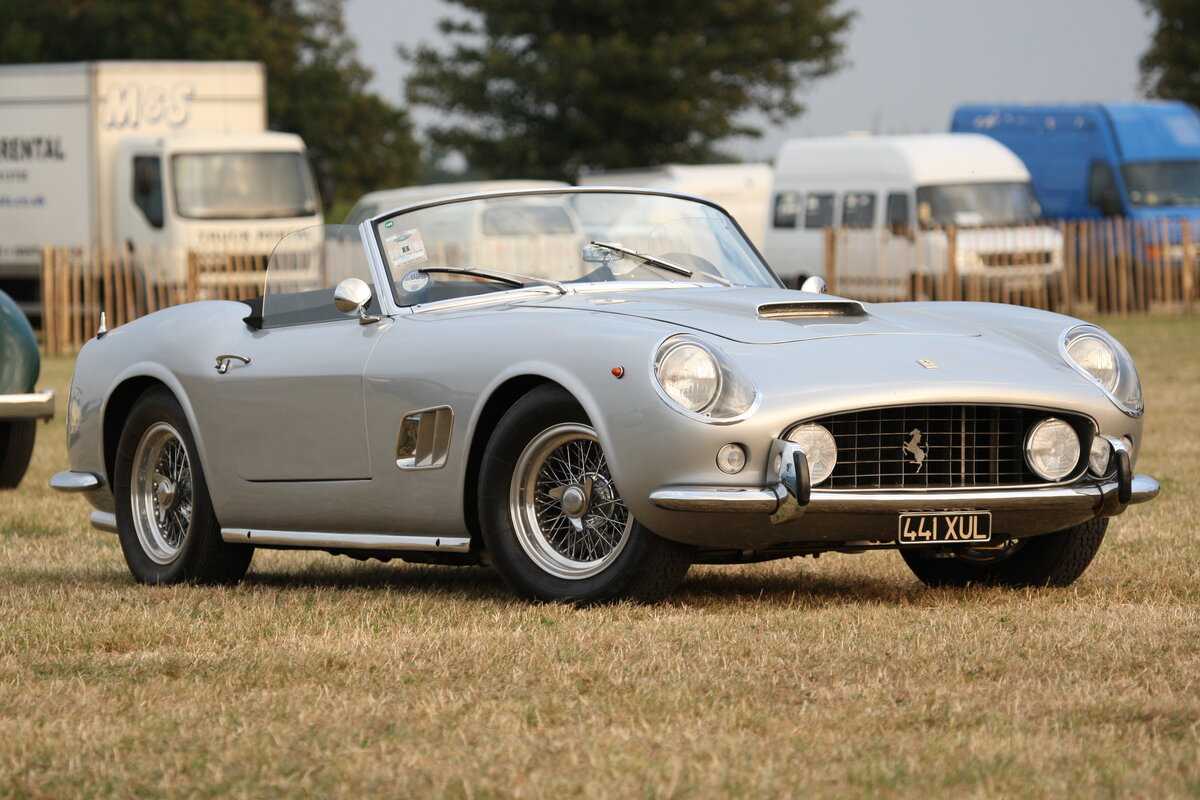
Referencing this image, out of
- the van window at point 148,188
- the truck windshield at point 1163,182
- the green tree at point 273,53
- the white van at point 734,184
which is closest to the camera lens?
the van window at point 148,188

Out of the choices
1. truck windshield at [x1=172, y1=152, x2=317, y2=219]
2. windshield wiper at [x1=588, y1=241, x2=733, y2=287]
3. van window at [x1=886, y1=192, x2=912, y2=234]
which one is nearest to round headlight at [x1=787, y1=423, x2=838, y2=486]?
windshield wiper at [x1=588, y1=241, x2=733, y2=287]

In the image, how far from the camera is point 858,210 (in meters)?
29.3

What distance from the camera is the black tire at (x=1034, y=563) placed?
684 centimetres

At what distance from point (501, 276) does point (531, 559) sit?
1202mm

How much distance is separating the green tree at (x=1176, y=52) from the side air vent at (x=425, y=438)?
1764 inches

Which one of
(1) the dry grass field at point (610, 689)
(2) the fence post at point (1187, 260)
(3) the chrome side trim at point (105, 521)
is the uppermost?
(1) the dry grass field at point (610, 689)

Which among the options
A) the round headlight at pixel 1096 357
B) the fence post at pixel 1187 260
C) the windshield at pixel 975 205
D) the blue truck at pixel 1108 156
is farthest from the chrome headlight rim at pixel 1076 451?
the fence post at pixel 1187 260

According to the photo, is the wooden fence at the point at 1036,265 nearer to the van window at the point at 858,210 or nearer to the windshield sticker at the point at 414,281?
the van window at the point at 858,210

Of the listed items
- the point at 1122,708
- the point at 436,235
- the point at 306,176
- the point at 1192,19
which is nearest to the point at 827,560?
the point at 436,235

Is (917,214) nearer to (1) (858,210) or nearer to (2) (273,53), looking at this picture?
(1) (858,210)

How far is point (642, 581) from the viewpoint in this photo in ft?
20.3

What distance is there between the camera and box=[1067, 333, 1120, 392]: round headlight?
666 centimetres

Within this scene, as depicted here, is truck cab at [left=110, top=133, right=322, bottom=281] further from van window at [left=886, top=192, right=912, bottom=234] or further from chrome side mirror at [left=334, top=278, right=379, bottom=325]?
chrome side mirror at [left=334, top=278, right=379, bottom=325]

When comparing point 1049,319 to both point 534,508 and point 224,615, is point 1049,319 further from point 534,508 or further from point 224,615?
point 224,615
